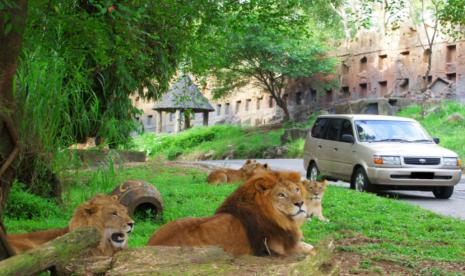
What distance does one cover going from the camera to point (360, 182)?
15852mm

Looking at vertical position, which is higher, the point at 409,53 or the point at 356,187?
the point at 409,53

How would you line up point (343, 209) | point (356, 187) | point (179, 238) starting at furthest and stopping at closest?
point (356, 187) → point (343, 209) → point (179, 238)

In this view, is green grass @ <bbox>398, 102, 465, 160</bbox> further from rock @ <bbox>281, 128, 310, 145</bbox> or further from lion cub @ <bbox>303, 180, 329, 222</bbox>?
lion cub @ <bbox>303, 180, 329, 222</bbox>

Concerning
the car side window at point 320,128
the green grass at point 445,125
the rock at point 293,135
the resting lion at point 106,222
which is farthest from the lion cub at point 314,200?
the rock at point 293,135

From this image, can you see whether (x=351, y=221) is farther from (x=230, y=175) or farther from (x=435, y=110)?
(x=435, y=110)

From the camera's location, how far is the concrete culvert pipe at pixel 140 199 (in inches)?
386

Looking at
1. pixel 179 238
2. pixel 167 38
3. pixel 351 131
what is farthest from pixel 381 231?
pixel 351 131

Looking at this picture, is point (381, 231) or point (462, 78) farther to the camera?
point (462, 78)

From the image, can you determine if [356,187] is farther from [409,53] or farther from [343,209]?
[409,53]

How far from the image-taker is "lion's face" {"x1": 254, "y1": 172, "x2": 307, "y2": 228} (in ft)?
20.7

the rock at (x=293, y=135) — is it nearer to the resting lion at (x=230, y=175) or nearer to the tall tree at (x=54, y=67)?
the resting lion at (x=230, y=175)

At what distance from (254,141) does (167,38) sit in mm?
29790

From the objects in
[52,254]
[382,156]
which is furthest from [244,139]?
[52,254]

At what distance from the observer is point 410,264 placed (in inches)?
286
